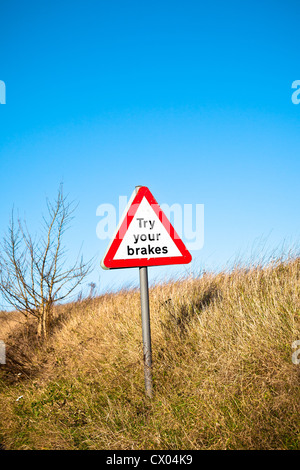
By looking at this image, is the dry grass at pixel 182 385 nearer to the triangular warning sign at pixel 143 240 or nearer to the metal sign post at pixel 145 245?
the metal sign post at pixel 145 245

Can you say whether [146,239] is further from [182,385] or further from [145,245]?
[182,385]

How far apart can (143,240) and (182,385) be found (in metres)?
1.64

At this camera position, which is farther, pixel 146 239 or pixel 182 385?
pixel 146 239

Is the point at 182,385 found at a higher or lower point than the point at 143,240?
lower

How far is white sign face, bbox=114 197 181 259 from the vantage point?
3.90 metres

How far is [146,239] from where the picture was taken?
3.95 metres

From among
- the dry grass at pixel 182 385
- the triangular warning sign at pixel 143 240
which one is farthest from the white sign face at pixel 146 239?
the dry grass at pixel 182 385

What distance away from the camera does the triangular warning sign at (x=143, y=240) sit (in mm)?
3873

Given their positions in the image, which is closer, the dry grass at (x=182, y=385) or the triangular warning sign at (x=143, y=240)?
the dry grass at (x=182, y=385)

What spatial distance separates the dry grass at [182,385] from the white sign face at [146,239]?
4.23ft

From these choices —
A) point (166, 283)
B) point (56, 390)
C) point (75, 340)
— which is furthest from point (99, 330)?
point (166, 283)

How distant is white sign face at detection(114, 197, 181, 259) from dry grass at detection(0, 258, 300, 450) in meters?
1.29

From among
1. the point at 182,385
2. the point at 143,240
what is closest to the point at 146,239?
the point at 143,240

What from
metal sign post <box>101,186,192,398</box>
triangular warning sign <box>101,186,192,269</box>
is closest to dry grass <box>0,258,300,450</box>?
metal sign post <box>101,186,192,398</box>
